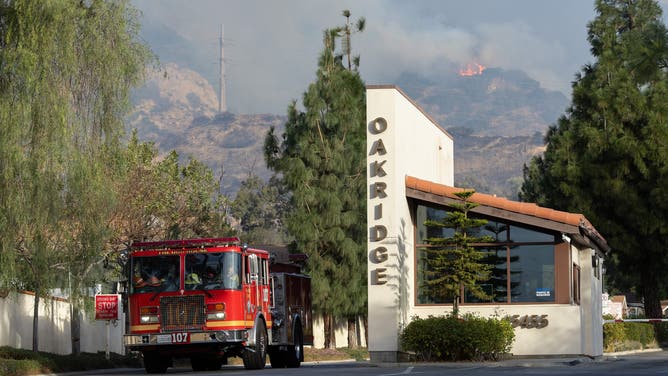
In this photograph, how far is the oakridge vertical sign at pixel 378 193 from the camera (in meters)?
32.2

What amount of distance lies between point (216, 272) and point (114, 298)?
31.0ft

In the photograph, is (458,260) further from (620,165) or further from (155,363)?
(620,165)

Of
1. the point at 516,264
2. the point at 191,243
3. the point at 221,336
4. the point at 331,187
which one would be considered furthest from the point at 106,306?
the point at 331,187

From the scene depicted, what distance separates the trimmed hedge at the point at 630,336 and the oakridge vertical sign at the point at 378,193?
41.4 feet

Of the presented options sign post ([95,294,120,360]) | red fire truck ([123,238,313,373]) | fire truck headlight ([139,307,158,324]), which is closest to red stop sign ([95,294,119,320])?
sign post ([95,294,120,360])

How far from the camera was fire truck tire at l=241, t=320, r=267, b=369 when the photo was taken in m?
28.1

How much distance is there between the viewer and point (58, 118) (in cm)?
2719

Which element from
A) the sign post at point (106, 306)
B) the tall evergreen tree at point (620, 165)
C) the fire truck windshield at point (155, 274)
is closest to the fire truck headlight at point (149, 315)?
the fire truck windshield at point (155, 274)

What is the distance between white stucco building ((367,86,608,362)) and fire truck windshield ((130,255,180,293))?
670 centimetres

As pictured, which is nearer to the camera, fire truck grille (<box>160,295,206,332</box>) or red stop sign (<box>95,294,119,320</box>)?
fire truck grille (<box>160,295,206,332</box>)

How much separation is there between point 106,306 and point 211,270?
32.3ft

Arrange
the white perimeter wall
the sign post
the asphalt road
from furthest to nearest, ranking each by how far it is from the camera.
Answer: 1. the sign post
2. the white perimeter wall
3. the asphalt road

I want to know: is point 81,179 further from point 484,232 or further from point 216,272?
point 484,232

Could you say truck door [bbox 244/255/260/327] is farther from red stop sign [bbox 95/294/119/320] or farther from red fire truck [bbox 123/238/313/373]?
red stop sign [bbox 95/294/119/320]
